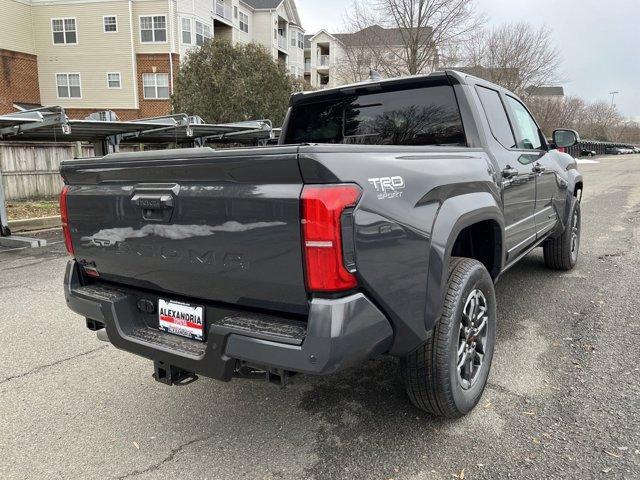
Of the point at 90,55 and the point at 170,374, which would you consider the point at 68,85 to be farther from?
the point at 170,374

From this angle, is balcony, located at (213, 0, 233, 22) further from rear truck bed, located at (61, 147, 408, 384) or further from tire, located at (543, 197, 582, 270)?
rear truck bed, located at (61, 147, 408, 384)

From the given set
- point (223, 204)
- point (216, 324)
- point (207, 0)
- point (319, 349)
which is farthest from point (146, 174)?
point (207, 0)

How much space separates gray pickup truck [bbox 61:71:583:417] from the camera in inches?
79.4

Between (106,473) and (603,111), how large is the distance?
113m

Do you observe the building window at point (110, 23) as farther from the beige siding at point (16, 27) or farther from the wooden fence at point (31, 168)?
the wooden fence at point (31, 168)

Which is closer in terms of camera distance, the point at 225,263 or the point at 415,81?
the point at 225,263

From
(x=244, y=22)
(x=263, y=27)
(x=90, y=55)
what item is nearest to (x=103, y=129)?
(x=90, y=55)

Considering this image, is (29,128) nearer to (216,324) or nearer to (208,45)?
(216,324)

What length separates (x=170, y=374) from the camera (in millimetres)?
2508

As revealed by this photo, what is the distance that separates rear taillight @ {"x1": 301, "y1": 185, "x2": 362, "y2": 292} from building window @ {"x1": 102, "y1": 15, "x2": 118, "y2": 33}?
3061 cm

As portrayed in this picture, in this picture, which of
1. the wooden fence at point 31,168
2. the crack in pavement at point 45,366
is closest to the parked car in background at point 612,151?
the wooden fence at point 31,168

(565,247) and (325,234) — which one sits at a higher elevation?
(325,234)

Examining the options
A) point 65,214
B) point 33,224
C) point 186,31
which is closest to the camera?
point 65,214

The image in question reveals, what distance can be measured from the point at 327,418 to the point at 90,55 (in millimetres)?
30791
